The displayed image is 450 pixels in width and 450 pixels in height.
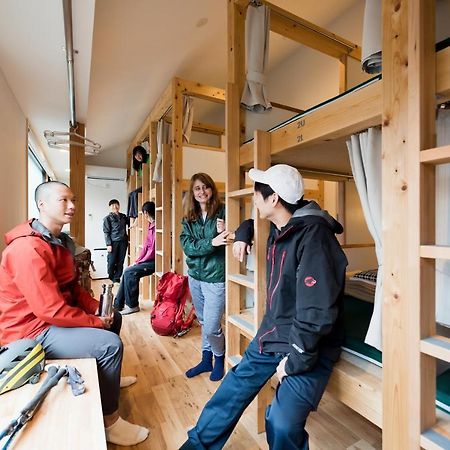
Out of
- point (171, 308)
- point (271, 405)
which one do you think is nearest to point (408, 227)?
point (271, 405)

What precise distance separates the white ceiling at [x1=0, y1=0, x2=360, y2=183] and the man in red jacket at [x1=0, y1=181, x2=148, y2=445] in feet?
3.06

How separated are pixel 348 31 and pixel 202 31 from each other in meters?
1.69

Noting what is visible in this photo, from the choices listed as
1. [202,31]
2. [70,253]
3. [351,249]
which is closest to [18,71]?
[70,253]

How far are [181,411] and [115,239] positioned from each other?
3933 mm

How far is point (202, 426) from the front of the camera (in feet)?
4.36

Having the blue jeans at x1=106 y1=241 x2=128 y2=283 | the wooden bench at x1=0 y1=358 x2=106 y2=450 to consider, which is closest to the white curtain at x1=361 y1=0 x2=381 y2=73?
the wooden bench at x1=0 y1=358 x2=106 y2=450

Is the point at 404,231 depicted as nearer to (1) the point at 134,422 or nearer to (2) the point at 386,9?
(2) the point at 386,9

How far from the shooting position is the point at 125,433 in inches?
60.5

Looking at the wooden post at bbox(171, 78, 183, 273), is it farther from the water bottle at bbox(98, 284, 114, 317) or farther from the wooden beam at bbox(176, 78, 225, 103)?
the water bottle at bbox(98, 284, 114, 317)

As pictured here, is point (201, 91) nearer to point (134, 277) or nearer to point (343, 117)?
point (134, 277)

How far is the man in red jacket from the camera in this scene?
1346 mm

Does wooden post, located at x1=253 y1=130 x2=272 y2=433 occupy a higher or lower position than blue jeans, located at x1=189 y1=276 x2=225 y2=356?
higher

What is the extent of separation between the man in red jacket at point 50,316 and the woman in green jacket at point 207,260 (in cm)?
75

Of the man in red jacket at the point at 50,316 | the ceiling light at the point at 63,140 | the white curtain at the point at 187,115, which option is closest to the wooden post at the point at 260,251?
the man in red jacket at the point at 50,316
